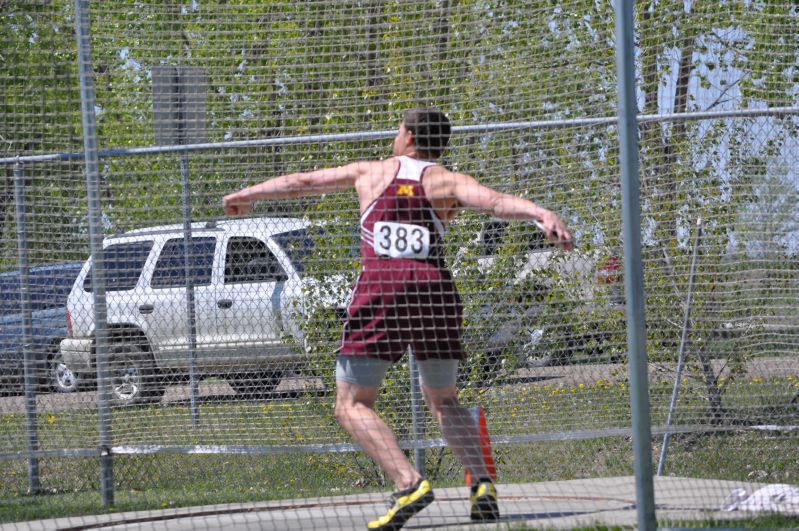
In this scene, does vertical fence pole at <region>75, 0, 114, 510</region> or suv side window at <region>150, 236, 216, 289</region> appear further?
suv side window at <region>150, 236, 216, 289</region>

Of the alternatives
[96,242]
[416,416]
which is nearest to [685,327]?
[416,416]

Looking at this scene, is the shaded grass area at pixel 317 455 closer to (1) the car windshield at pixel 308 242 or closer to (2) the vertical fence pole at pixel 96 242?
(2) the vertical fence pole at pixel 96 242

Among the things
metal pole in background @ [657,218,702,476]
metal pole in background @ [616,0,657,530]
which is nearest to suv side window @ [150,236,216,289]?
metal pole in background @ [657,218,702,476]

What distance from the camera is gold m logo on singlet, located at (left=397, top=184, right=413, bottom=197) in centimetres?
498

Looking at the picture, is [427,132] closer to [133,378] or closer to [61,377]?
[133,378]

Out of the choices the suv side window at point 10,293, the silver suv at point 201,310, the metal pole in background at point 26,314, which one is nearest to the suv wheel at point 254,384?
the silver suv at point 201,310

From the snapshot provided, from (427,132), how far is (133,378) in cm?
297

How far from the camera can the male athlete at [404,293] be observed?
16.0 ft

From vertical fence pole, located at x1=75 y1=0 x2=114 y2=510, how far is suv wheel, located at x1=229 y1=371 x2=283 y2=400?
0.81 metres

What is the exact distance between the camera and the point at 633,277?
4.49 meters

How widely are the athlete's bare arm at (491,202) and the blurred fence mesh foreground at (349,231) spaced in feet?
5.29

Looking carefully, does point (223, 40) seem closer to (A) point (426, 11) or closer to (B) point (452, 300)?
(A) point (426, 11)

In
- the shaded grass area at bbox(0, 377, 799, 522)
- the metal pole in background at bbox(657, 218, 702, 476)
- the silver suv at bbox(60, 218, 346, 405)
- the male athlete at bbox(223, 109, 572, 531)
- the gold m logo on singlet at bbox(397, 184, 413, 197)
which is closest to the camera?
the male athlete at bbox(223, 109, 572, 531)

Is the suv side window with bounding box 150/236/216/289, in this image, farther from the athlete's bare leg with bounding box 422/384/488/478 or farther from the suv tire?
the athlete's bare leg with bounding box 422/384/488/478
